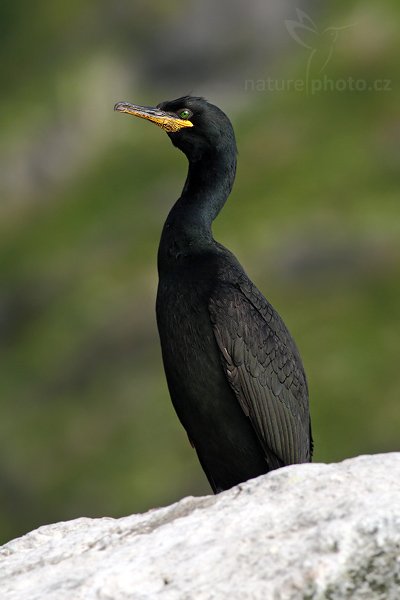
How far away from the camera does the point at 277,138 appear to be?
1576 inches

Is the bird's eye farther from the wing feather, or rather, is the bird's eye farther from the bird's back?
the wing feather

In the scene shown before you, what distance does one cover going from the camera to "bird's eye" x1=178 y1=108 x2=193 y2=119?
13664 mm

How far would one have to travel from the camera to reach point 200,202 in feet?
43.7

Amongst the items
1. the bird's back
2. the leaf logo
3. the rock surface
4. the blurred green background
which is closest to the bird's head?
the bird's back

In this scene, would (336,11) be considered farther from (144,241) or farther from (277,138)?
(144,241)

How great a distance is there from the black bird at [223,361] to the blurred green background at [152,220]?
46.8 feet

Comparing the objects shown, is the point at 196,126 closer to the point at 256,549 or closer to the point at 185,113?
the point at 185,113

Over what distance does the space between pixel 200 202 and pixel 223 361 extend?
1.65 metres

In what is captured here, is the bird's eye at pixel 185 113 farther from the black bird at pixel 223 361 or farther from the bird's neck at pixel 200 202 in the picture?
the black bird at pixel 223 361

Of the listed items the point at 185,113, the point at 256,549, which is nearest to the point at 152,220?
the point at 185,113

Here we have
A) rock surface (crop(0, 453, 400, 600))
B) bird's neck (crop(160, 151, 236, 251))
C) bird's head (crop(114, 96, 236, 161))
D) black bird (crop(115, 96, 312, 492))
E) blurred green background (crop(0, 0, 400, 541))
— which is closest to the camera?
rock surface (crop(0, 453, 400, 600))

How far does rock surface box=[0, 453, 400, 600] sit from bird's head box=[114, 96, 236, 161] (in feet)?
15.9

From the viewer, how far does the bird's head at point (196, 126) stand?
1357cm

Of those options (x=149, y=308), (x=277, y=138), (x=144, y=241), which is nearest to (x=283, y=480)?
(x=149, y=308)
